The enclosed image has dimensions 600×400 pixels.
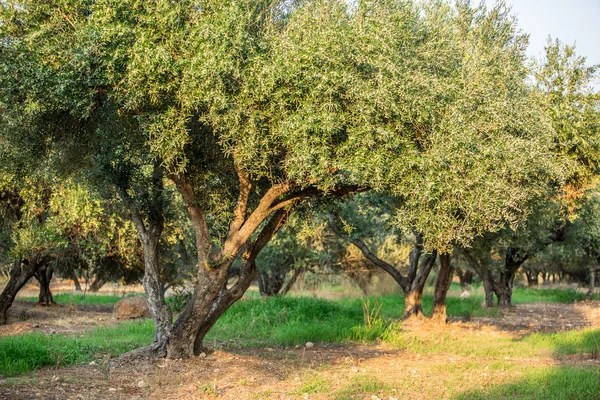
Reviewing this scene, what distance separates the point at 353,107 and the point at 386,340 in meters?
8.25

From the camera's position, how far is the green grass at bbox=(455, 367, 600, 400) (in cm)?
959

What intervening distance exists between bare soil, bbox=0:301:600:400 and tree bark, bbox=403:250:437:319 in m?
5.66

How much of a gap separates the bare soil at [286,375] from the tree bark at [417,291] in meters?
5.66

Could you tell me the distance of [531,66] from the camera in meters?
15.4

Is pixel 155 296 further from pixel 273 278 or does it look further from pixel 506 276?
pixel 506 276

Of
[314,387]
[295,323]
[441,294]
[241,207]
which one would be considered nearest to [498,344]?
[441,294]

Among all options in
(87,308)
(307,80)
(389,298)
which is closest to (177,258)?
(87,308)

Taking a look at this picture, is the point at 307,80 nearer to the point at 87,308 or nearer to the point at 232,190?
the point at 232,190

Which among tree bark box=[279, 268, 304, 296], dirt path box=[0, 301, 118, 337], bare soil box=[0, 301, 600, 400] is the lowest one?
dirt path box=[0, 301, 118, 337]

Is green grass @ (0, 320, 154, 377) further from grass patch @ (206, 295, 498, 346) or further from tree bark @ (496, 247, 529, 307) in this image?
tree bark @ (496, 247, 529, 307)

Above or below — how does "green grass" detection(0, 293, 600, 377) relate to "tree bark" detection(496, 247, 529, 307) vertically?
below

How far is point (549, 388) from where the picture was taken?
33.0 feet

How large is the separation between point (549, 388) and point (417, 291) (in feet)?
35.9

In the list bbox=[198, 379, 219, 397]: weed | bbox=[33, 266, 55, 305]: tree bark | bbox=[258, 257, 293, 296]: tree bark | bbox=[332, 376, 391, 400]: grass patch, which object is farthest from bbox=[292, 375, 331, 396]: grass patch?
bbox=[33, 266, 55, 305]: tree bark
